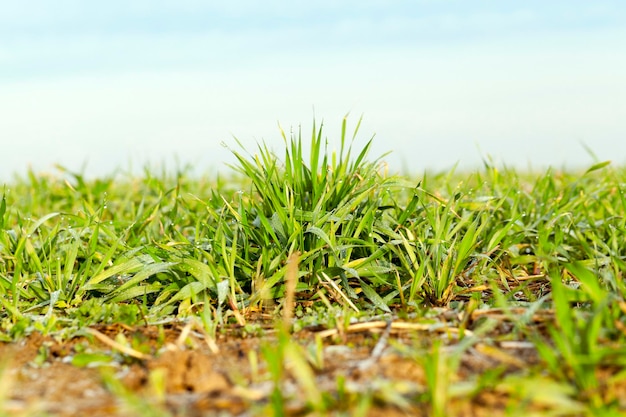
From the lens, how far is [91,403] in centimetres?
173

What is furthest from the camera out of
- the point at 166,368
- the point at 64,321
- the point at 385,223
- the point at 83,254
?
the point at 83,254

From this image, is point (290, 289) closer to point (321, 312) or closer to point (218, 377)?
point (218, 377)

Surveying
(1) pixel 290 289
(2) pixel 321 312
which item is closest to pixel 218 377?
(1) pixel 290 289

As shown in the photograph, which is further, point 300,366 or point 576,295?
point 576,295

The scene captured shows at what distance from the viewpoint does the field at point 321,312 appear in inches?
65.0

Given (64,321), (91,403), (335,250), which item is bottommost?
(91,403)

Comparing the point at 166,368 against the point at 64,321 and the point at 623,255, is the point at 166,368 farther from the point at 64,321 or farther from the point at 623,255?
the point at 623,255

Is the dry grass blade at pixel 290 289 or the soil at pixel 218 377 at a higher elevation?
the dry grass blade at pixel 290 289

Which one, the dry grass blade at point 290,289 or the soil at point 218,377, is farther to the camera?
the dry grass blade at point 290,289

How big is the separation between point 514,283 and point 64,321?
2.04 m

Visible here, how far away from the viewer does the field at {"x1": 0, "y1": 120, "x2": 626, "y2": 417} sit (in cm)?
165

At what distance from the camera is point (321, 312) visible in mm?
2535

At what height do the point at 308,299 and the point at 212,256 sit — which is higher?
the point at 212,256

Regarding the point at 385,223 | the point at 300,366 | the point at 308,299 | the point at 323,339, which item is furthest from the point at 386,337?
the point at 385,223
